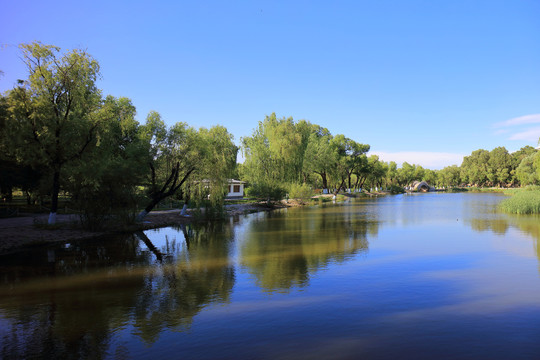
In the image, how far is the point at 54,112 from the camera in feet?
78.8

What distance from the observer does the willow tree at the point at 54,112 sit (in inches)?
909

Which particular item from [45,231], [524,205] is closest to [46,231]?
[45,231]

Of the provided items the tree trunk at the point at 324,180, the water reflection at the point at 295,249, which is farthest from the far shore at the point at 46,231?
the tree trunk at the point at 324,180

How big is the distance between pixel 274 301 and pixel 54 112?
21500 mm

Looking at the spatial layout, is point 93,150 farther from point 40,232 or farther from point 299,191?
point 299,191

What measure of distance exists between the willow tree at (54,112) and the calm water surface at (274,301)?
6896 millimetres

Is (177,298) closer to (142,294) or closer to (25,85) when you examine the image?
(142,294)

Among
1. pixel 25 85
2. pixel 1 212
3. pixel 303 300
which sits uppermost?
pixel 25 85

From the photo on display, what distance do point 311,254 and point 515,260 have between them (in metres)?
10.3

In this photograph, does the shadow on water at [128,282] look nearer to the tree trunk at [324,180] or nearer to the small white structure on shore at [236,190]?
the small white structure on shore at [236,190]

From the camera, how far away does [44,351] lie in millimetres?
8203

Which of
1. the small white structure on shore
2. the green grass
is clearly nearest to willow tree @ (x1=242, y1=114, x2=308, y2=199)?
the small white structure on shore

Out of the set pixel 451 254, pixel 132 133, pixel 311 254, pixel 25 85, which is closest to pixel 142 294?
pixel 311 254

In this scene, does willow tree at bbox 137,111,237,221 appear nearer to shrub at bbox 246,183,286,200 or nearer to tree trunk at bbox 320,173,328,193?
shrub at bbox 246,183,286,200
